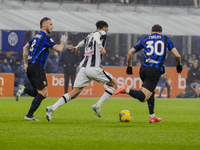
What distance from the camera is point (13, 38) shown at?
21.1 meters

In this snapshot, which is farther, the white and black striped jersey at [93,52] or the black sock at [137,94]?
the white and black striped jersey at [93,52]

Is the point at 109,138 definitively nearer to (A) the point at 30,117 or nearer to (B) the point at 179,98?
(A) the point at 30,117

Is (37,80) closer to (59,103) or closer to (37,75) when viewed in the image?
(37,75)

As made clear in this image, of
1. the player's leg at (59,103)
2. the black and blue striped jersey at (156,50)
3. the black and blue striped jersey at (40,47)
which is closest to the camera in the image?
the player's leg at (59,103)

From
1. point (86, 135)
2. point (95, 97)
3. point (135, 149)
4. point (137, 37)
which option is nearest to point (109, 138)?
point (86, 135)

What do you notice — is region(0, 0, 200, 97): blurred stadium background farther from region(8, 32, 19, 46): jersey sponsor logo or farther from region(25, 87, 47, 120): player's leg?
region(25, 87, 47, 120): player's leg

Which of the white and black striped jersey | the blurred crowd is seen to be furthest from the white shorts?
the blurred crowd

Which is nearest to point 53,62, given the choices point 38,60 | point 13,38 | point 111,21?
point 13,38

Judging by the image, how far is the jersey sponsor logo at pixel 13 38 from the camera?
68.8 ft

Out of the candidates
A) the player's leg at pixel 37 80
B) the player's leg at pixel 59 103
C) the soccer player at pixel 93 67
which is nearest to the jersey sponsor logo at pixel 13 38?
the soccer player at pixel 93 67

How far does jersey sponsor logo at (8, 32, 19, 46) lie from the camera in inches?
826

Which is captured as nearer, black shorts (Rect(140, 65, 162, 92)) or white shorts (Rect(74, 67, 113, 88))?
black shorts (Rect(140, 65, 162, 92))

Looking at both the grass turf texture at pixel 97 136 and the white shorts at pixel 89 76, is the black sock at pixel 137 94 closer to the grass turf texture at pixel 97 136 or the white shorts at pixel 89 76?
the grass turf texture at pixel 97 136

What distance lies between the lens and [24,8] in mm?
22375
